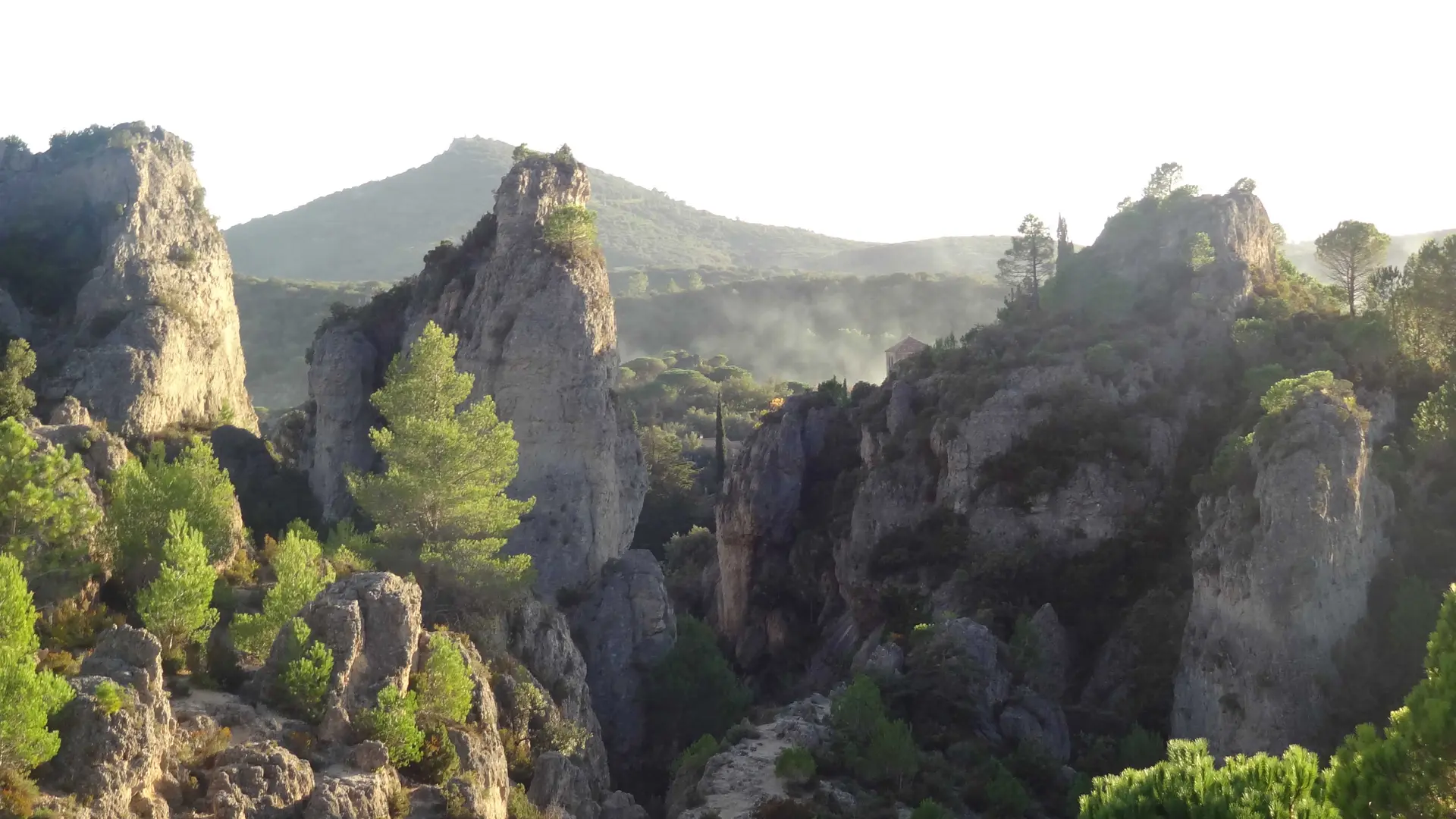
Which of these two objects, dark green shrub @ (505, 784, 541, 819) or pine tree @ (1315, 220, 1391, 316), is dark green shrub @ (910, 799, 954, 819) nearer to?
dark green shrub @ (505, 784, 541, 819)

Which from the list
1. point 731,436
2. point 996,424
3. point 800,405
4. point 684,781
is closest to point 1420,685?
point 684,781

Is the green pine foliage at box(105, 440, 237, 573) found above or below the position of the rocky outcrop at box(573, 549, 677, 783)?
above

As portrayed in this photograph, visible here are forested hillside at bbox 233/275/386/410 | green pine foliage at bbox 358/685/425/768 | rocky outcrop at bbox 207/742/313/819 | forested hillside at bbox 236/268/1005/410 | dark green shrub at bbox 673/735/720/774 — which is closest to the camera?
rocky outcrop at bbox 207/742/313/819

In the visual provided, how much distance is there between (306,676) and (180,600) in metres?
4.06


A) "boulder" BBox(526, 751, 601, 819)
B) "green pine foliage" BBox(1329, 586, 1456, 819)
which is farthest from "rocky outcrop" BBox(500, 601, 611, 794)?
"green pine foliage" BBox(1329, 586, 1456, 819)

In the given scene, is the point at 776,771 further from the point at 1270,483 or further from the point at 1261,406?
the point at 1261,406

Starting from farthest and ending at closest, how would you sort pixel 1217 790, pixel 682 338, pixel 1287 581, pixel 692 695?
pixel 682 338 < pixel 692 695 < pixel 1287 581 < pixel 1217 790

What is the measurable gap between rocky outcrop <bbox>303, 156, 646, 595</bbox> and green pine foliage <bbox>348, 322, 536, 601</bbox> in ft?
20.1

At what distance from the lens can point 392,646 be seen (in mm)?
29625

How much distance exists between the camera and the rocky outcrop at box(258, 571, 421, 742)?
27869 millimetres

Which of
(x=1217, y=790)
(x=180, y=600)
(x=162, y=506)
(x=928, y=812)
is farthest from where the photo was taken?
(x=162, y=506)

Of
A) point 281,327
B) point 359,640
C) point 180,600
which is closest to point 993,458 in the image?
point 359,640

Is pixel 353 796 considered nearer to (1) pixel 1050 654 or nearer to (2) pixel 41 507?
(2) pixel 41 507

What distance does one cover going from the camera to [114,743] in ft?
71.2
